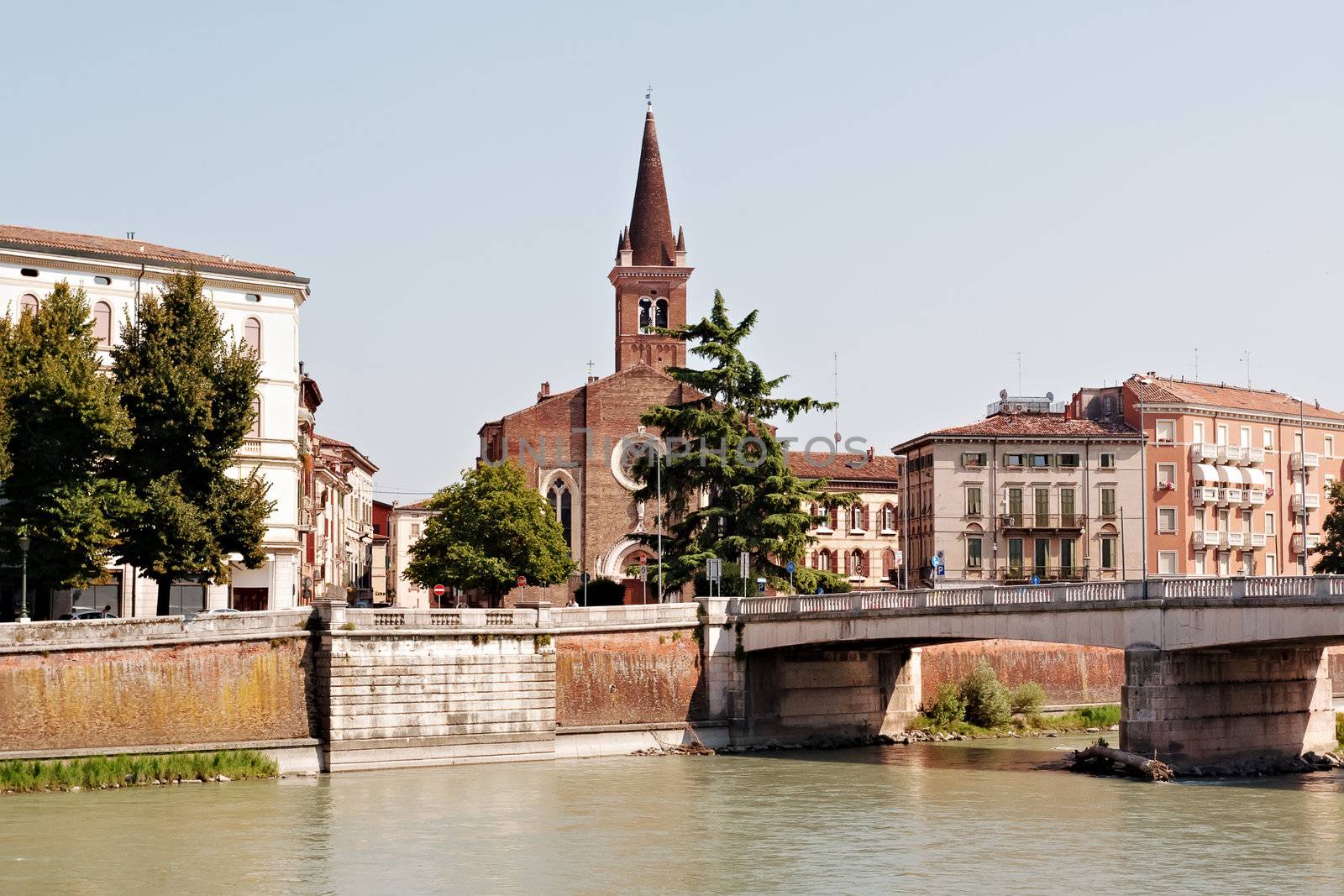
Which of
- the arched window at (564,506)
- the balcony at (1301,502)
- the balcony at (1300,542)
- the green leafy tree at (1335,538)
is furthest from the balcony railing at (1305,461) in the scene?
the arched window at (564,506)

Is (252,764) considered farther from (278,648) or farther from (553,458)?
(553,458)

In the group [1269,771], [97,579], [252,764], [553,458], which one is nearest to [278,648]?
[252,764]

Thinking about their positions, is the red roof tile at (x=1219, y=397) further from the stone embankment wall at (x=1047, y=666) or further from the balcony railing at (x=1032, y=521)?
the stone embankment wall at (x=1047, y=666)

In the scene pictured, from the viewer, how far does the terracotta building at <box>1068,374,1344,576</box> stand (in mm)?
80875

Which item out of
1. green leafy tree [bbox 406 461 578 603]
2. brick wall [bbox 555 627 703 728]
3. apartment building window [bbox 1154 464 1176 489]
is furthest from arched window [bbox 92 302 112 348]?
apartment building window [bbox 1154 464 1176 489]

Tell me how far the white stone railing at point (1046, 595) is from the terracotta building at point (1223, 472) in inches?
1167

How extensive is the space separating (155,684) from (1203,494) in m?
49.2

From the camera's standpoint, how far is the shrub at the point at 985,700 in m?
60.3

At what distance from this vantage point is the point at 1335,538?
7662 cm

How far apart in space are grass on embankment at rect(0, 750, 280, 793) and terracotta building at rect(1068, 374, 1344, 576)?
45.7 metres

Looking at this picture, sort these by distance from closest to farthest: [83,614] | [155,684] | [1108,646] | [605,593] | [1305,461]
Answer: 1. [155,684]
2. [1108,646]
3. [83,614]
4. [605,593]
5. [1305,461]

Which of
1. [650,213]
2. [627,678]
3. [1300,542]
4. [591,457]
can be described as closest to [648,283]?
[650,213]

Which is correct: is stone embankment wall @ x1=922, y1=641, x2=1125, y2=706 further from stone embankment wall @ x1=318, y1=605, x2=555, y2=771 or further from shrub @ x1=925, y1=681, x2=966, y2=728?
stone embankment wall @ x1=318, y1=605, x2=555, y2=771

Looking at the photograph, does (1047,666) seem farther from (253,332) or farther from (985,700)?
(253,332)
